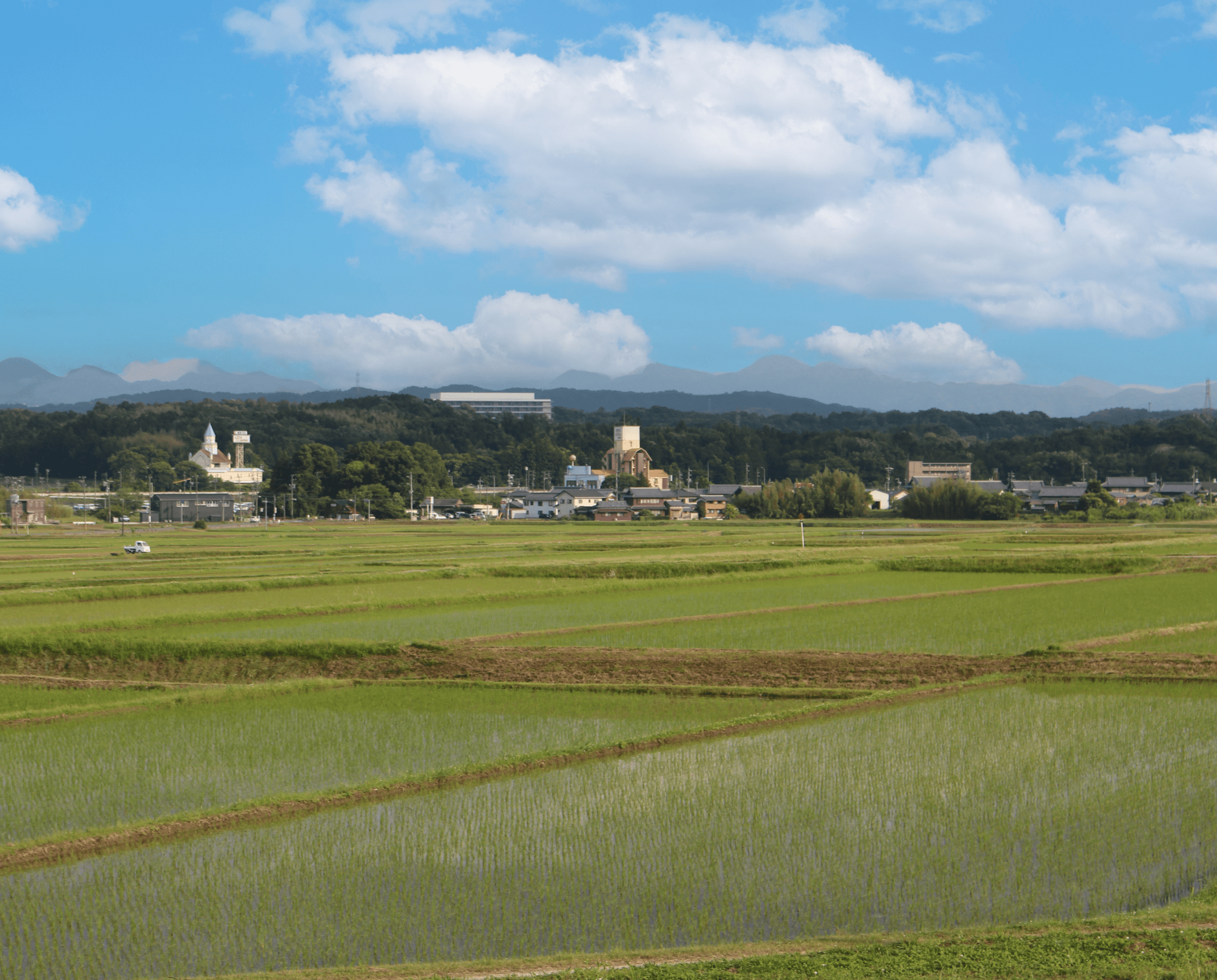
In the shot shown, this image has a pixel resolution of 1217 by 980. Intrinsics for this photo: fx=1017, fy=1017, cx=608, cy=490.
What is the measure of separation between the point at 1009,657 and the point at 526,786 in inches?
373

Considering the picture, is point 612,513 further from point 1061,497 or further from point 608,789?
point 608,789

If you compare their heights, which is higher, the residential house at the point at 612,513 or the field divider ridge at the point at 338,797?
the field divider ridge at the point at 338,797

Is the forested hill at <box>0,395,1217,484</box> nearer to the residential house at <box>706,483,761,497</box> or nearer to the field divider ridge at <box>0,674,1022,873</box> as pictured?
the residential house at <box>706,483,761,497</box>

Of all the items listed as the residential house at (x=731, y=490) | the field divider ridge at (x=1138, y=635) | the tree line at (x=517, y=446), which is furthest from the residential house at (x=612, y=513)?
the field divider ridge at (x=1138, y=635)

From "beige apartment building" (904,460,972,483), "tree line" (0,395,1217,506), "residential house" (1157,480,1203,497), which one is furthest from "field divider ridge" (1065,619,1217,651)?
"beige apartment building" (904,460,972,483)

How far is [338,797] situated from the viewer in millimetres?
9641

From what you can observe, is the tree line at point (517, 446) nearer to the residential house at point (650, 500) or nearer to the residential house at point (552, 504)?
the residential house at point (552, 504)

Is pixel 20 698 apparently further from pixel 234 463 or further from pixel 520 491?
pixel 234 463

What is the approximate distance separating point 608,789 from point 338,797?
2586mm

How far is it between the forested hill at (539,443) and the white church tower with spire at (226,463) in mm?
3554

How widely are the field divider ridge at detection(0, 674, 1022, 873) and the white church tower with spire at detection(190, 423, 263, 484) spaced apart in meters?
116

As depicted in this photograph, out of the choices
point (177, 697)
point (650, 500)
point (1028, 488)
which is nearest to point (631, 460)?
point (650, 500)

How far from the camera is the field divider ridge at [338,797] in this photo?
8.44 m

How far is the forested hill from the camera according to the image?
396ft
